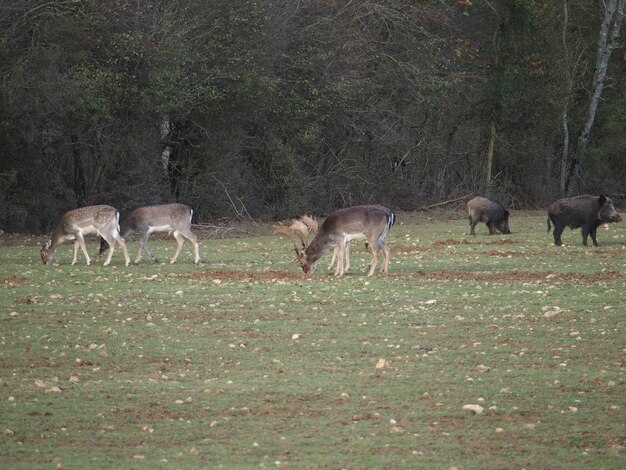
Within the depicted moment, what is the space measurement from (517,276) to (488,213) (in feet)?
34.8

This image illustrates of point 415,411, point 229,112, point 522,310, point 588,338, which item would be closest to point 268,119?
point 229,112

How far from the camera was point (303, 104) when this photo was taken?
1478 inches

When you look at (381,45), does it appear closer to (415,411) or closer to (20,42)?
(20,42)

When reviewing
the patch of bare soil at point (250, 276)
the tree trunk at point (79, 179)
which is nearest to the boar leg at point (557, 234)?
the patch of bare soil at point (250, 276)

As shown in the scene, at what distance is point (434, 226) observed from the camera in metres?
Result: 35.8

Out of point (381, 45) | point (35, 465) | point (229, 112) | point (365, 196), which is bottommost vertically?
point (35, 465)

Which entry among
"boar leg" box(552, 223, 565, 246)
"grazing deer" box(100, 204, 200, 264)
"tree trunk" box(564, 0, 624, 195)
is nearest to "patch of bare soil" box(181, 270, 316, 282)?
"grazing deer" box(100, 204, 200, 264)

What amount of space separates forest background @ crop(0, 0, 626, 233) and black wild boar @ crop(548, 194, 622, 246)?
11491 mm

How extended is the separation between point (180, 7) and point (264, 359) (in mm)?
22658

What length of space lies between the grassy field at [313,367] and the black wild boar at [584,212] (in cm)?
393

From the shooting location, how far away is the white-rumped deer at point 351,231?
21062mm

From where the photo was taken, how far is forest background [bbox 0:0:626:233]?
3184cm

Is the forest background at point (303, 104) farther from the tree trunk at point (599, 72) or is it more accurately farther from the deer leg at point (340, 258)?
the deer leg at point (340, 258)

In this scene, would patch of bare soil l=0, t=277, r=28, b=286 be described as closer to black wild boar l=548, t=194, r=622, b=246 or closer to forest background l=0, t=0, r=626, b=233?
forest background l=0, t=0, r=626, b=233
